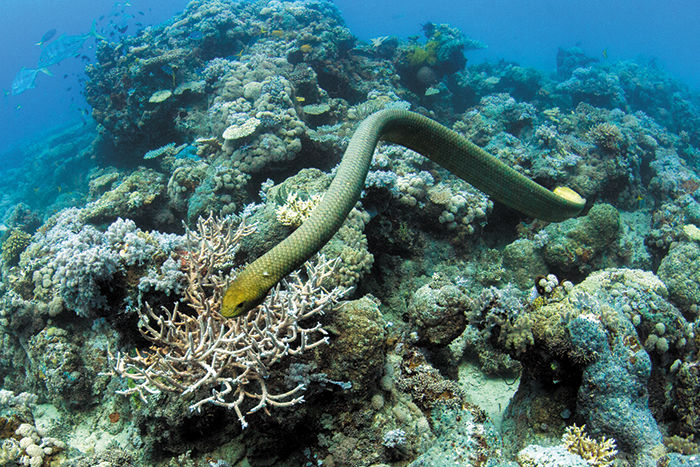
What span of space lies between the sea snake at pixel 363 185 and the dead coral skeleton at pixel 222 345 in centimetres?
34

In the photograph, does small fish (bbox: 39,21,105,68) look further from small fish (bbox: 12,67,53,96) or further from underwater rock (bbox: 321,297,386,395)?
underwater rock (bbox: 321,297,386,395)

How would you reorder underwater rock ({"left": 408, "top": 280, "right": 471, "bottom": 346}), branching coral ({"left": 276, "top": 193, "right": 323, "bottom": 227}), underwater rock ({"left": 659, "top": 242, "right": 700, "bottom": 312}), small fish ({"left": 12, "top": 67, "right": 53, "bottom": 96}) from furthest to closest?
small fish ({"left": 12, "top": 67, "right": 53, "bottom": 96}) → underwater rock ({"left": 659, "top": 242, "right": 700, "bottom": 312}) → branching coral ({"left": 276, "top": 193, "right": 323, "bottom": 227}) → underwater rock ({"left": 408, "top": 280, "right": 471, "bottom": 346})

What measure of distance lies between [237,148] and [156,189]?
2406 mm

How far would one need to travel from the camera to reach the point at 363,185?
10.4ft

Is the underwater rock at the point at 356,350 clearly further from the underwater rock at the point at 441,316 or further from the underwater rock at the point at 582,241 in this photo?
the underwater rock at the point at 582,241

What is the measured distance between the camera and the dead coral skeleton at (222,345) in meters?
2.30

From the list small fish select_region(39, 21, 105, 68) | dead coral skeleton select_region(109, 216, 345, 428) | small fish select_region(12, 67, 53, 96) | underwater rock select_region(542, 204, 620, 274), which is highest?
small fish select_region(39, 21, 105, 68)

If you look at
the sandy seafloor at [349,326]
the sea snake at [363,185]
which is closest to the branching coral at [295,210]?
the sandy seafloor at [349,326]

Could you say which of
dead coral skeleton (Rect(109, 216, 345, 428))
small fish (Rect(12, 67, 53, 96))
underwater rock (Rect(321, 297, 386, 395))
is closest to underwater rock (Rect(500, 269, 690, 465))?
underwater rock (Rect(321, 297, 386, 395))

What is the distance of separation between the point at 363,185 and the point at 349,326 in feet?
4.55

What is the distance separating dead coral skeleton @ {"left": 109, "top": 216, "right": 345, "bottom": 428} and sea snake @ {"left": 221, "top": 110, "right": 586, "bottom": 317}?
1.12ft

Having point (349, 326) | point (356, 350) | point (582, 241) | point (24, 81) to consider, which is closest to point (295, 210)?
point (349, 326)

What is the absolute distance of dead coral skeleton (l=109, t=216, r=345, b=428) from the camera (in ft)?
7.55

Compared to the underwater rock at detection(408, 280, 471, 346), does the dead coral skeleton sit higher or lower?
lower
